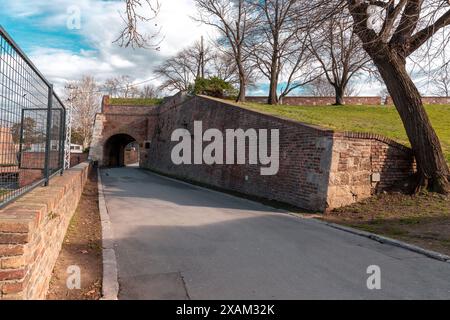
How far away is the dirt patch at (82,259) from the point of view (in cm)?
411

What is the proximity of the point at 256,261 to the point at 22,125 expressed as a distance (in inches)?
136

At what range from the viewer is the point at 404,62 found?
32.9ft

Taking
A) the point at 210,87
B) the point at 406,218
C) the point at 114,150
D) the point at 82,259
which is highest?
the point at 210,87

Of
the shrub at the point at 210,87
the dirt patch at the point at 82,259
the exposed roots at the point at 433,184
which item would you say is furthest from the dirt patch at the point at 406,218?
the shrub at the point at 210,87

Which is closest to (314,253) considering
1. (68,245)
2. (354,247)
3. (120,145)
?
(354,247)

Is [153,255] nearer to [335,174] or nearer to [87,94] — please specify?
[335,174]

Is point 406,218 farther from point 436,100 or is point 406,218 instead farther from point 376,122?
point 436,100

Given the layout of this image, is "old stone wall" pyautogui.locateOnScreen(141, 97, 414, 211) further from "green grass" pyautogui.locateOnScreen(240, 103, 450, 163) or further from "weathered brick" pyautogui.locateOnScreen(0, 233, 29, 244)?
"weathered brick" pyautogui.locateOnScreen(0, 233, 29, 244)

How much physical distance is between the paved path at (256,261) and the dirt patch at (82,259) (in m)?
0.33

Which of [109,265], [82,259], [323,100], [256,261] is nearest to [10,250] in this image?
[109,265]

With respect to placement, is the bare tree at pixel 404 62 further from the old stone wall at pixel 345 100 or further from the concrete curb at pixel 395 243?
the old stone wall at pixel 345 100

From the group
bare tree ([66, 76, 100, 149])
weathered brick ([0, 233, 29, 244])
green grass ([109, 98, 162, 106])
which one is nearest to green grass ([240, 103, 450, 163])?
weathered brick ([0, 233, 29, 244])

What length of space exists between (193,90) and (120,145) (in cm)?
1742

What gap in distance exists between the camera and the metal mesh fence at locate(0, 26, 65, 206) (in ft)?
10.6
